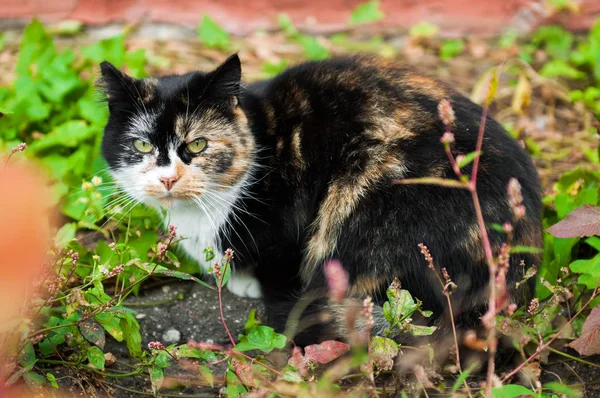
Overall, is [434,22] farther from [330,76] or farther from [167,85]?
[167,85]

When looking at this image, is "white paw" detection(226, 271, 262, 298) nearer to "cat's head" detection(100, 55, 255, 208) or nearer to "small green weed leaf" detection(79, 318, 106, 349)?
"cat's head" detection(100, 55, 255, 208)

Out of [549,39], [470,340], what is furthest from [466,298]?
[549,39]

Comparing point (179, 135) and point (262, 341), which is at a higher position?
point (179, 135)

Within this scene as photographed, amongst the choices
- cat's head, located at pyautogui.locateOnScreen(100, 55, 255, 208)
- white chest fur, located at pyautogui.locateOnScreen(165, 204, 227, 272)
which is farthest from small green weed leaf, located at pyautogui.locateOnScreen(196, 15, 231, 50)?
white chest fur, located at pyautogui.locateOnScreen(165, 204, 227, 272)

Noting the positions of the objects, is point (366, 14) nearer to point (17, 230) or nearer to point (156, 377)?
point (156, 377)

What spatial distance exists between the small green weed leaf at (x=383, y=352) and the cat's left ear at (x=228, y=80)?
1.09 metres

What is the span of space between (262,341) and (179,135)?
830 millimetres

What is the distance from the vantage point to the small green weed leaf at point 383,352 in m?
2.00

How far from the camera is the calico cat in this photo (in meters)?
2.29

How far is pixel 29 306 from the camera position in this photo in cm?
200

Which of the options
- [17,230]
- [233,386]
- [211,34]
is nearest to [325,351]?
[233,386]

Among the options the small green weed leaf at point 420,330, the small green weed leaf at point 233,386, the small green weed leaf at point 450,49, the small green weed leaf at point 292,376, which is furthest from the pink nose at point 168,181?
the small green weed leaf at point 450,49

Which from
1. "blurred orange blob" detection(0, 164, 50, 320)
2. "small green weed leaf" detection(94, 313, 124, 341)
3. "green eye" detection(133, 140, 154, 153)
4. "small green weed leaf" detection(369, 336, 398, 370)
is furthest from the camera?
"green eye" detection(133, 140, 154, 153)

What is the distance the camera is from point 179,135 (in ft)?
8.13
